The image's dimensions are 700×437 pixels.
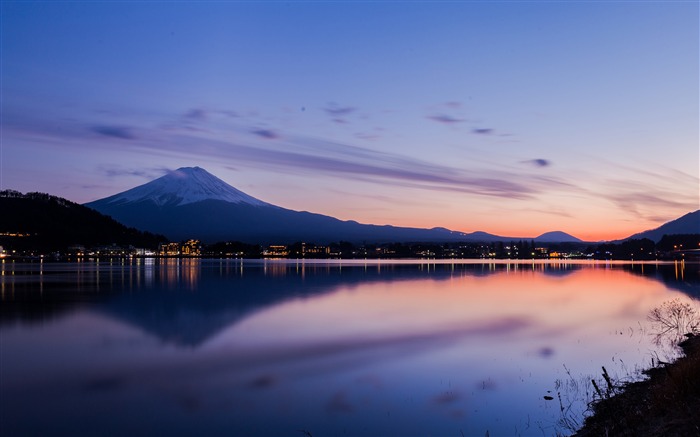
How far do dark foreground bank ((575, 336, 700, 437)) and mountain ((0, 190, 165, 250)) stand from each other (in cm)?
14269

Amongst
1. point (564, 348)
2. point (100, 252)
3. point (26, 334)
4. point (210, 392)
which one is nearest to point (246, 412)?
point (210, 392)

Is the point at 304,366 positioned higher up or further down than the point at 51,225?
further down

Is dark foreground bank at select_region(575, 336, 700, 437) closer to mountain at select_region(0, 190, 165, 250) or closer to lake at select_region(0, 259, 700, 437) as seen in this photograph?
lake at select_region(0, 259, 700, 437)

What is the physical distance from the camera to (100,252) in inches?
6147

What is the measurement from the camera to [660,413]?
22.8 ft

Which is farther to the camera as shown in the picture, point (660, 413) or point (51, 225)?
point (51, 225)

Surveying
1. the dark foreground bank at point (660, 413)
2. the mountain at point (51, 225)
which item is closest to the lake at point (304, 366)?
the dark foreground bank at point (660, 413)

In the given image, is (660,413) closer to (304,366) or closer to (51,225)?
(304,366)

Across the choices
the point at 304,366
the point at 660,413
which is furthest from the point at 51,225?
the point at 660,413

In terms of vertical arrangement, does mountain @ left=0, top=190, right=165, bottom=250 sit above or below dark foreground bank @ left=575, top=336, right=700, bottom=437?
above

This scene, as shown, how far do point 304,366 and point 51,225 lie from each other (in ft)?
466

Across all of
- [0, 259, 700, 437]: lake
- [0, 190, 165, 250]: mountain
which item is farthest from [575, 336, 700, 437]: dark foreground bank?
[0, 190, 165, 250]: mountain

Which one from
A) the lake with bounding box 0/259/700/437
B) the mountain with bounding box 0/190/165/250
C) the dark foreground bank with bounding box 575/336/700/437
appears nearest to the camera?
the dark foreground bank with bounding box 575/336/700/437

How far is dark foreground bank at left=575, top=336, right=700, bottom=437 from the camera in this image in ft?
19.9
